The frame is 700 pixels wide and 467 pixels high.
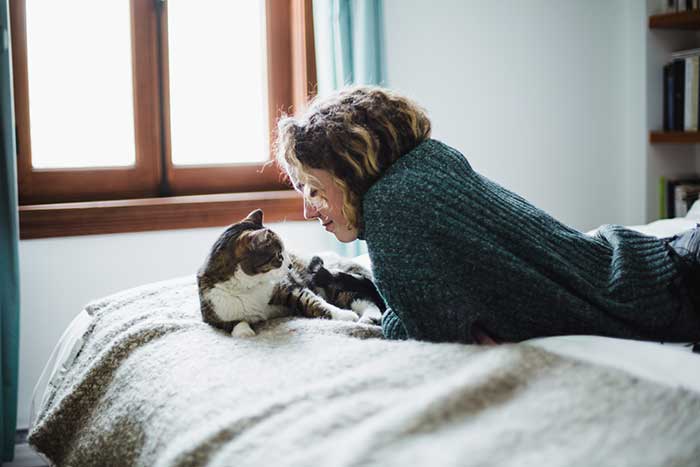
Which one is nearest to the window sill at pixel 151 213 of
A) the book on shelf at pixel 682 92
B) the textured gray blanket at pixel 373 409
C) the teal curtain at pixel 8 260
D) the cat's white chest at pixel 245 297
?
the teal curtain at pixel 8 260

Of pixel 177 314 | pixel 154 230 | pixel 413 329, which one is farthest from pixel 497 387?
pixel 154 230

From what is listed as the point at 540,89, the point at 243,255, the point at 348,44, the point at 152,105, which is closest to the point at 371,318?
the point at 243,255

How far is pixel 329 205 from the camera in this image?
4.74ft

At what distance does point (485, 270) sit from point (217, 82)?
→ 6.23 ft

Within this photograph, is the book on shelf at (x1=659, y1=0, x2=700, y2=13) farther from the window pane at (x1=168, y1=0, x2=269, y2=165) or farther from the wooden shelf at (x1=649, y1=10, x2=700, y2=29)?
the window pane at (x1=168, y1=0, x2=269, y2=165)

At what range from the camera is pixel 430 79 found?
2988mm

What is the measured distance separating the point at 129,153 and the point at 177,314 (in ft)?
4.60

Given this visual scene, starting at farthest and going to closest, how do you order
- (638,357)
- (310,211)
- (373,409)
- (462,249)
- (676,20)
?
(676,20) < (310,211) < (462,249) < (638,357) < (373,409)

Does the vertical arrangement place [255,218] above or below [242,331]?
above

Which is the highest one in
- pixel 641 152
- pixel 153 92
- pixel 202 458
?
pixel 153 92

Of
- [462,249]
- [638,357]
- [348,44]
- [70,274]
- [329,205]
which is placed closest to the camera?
[638,357]

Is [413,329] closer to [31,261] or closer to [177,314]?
[177,314]

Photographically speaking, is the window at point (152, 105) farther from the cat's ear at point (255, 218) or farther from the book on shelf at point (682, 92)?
the book on shelf at point (682, 92)

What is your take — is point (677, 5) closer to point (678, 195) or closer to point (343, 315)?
point (678, 195)
